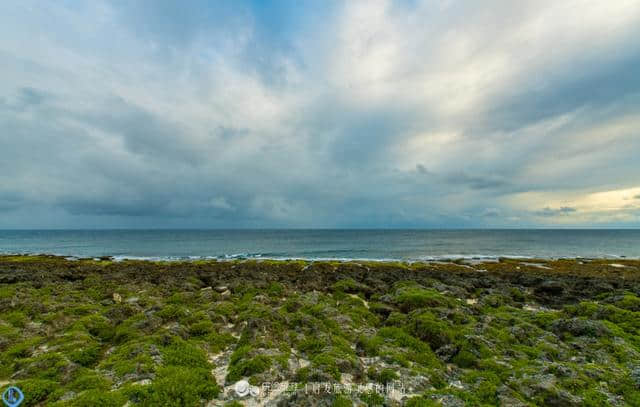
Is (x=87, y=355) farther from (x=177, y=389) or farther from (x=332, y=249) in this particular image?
(x=332, y=249)

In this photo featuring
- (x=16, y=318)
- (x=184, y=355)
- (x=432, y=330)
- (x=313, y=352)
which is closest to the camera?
(x=184, y=355)

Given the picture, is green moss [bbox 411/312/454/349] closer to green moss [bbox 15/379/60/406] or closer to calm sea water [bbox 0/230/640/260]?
green moss [bbox 15/379/60/406]

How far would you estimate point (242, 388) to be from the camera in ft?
25.7

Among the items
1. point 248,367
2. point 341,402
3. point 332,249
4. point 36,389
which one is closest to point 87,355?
point 36,389

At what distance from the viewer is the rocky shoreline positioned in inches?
293

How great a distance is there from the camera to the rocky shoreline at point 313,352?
293 inches

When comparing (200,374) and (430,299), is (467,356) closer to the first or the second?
(430,299)

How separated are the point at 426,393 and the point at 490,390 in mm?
1900

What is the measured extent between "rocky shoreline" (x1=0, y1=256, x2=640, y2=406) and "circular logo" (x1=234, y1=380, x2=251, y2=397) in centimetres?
5

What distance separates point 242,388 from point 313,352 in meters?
3.16

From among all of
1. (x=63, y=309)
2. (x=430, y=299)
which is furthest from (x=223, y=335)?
(x=430, y=299)

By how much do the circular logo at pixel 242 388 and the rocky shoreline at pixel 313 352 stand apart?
5 cm

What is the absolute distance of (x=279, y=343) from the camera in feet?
35.4

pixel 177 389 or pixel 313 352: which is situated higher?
pixel 177 389
